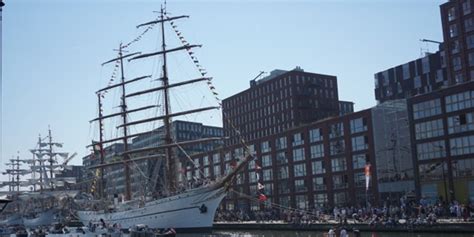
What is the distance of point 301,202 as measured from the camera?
10338 centimetres

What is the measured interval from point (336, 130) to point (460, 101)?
2522cm

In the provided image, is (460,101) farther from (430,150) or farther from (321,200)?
(321,200)

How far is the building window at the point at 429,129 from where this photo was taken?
252 ft

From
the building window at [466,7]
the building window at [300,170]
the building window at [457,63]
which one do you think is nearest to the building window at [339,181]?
the building window at [300,170]

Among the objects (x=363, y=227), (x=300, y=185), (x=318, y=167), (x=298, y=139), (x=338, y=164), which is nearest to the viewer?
(x=363, y=227)

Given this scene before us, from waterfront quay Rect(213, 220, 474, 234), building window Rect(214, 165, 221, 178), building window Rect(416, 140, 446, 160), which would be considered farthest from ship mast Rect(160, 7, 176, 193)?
building window Rect(214, 165, 221, 178)

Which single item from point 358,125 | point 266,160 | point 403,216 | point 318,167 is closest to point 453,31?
point 358,125

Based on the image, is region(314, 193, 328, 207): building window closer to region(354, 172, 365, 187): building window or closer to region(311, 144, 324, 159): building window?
region(311, 144, 324, 159): building window

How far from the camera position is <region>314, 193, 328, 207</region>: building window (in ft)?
320

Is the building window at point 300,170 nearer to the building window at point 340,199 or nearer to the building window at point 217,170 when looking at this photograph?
the building window at point 340,199

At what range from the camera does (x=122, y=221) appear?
8794 centimetres

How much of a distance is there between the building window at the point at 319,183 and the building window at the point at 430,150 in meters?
21.4

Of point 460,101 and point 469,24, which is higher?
point 469,24

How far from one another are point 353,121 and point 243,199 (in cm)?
3708
